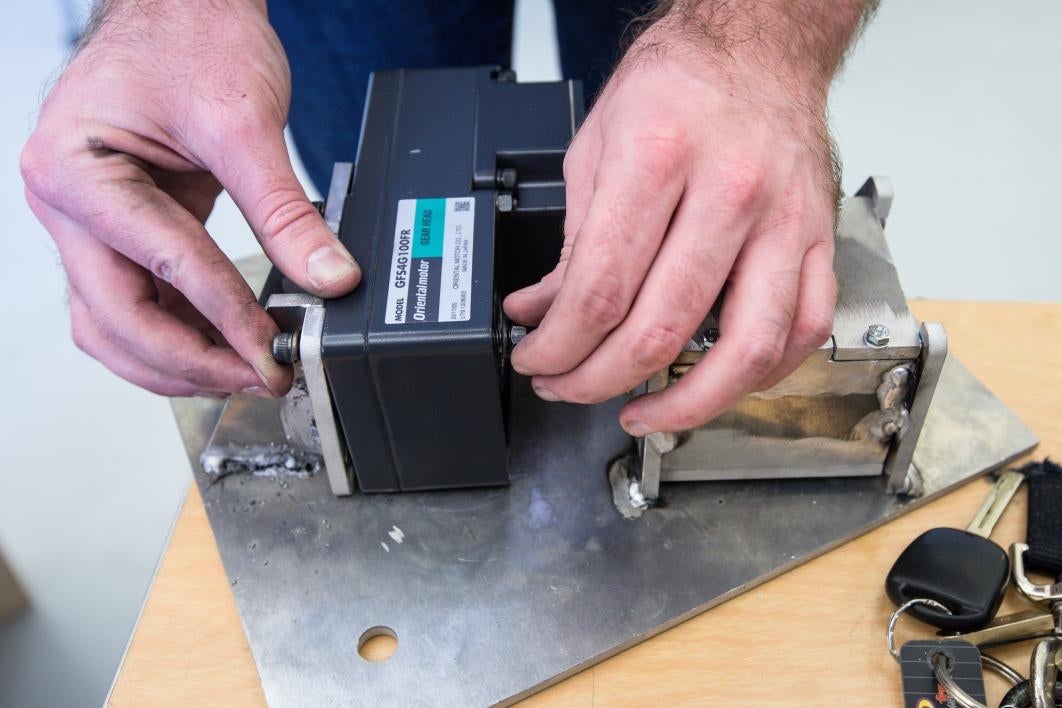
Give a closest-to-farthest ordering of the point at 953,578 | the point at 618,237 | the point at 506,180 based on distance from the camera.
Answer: the point at 618,237 → the point at 953,578 → the point at 506,180

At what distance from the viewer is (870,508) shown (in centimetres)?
78

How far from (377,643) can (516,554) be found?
14 centimetres

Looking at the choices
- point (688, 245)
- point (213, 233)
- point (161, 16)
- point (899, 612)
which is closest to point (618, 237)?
point (688, 245)

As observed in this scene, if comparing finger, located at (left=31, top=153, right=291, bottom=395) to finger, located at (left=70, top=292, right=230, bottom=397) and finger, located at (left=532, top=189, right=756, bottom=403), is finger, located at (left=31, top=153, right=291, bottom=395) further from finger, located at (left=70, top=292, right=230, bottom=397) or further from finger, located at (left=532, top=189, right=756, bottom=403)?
finger, located at (left=532, top=189, right=756, bottom=403)

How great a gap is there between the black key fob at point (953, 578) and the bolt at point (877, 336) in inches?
7.1

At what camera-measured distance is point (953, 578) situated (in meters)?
0.69

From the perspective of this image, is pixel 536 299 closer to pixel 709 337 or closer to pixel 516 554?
pixel 709 337

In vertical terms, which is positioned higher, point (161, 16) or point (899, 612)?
point (161, 16)

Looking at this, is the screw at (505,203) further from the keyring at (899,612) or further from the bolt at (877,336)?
the keyring at (899,612)

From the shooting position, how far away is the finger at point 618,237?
1.95 ft

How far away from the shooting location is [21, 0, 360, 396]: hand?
2.29 ft

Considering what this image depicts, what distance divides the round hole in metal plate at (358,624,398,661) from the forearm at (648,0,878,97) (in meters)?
0.54

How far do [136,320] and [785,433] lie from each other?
0.57m

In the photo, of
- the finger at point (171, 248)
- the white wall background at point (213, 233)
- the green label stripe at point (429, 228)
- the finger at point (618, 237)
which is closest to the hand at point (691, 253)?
the finger at point (618, 237)
